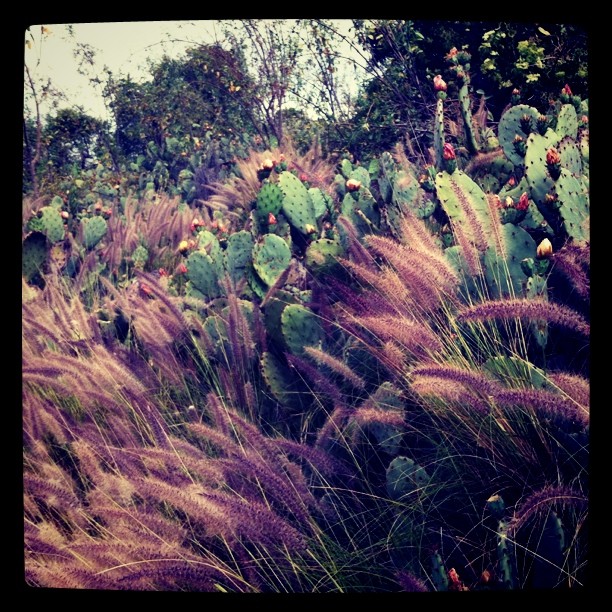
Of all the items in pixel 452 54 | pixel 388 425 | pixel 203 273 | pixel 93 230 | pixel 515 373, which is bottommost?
pixel 388 425

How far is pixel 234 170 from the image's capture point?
2.05 m

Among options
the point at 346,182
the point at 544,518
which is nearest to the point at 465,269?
the point at 346,182

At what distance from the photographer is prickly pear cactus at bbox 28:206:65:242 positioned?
6.35 ft

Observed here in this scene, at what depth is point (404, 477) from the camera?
1.49m

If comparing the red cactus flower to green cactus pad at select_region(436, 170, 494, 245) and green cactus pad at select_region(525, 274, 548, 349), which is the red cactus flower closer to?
green cactus pad at select_region(436, 170, 494, 245)

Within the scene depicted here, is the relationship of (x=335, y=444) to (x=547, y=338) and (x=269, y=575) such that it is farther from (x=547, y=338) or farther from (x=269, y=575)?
(x=547, y=338)

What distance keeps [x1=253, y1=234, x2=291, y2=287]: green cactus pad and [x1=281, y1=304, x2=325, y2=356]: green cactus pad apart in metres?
0.16

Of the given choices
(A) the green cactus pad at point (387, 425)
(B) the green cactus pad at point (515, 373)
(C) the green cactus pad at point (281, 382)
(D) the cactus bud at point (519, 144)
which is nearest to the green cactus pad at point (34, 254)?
(C) the green cactus pad at point (281, 382)

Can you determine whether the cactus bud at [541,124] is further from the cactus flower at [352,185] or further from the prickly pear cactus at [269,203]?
the prickly pear cactus at [269,203]

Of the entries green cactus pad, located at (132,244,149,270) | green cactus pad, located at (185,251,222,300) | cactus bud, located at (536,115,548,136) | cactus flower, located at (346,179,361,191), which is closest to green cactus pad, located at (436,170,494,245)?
cactus flower, located at (346,179,361,191)

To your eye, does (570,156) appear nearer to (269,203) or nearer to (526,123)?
(526,123)

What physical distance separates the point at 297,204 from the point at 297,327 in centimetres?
54

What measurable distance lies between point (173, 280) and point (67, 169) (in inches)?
20.6

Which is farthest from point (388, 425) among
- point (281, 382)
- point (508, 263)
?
point (508, 263)
